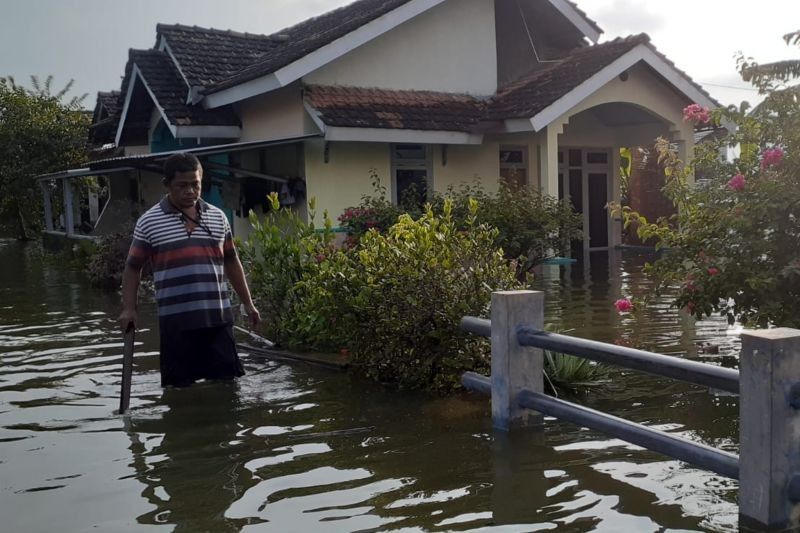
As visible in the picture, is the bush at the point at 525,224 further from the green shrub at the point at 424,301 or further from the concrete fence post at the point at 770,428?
the concrete fence post at the point at 770,428

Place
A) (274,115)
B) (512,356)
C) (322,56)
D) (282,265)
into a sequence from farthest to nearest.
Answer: (274,115)
(322,56)
(282,265)
(512,356)

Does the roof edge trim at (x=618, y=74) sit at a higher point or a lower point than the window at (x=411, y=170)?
higher

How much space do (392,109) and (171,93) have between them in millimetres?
4624

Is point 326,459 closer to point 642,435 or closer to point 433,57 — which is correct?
point 642,435

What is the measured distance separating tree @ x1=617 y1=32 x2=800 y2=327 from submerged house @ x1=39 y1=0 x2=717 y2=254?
27.9 feet

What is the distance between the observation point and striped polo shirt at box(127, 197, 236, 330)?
636cm

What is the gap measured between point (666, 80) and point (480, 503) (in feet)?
48.2

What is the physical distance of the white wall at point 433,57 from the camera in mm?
16500

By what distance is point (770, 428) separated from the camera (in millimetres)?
3914

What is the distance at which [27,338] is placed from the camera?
35.9 feet

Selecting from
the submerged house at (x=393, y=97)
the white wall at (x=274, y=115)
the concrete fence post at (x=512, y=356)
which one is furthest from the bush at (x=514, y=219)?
the concrete fence post at (x=512, y=356)

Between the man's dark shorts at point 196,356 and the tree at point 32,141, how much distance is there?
26131mm

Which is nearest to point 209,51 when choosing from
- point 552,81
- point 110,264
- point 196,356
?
point 110,264

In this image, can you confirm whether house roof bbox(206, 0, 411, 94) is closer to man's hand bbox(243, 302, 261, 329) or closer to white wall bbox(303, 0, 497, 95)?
white wall bbox(303, 0, 497, 95)
